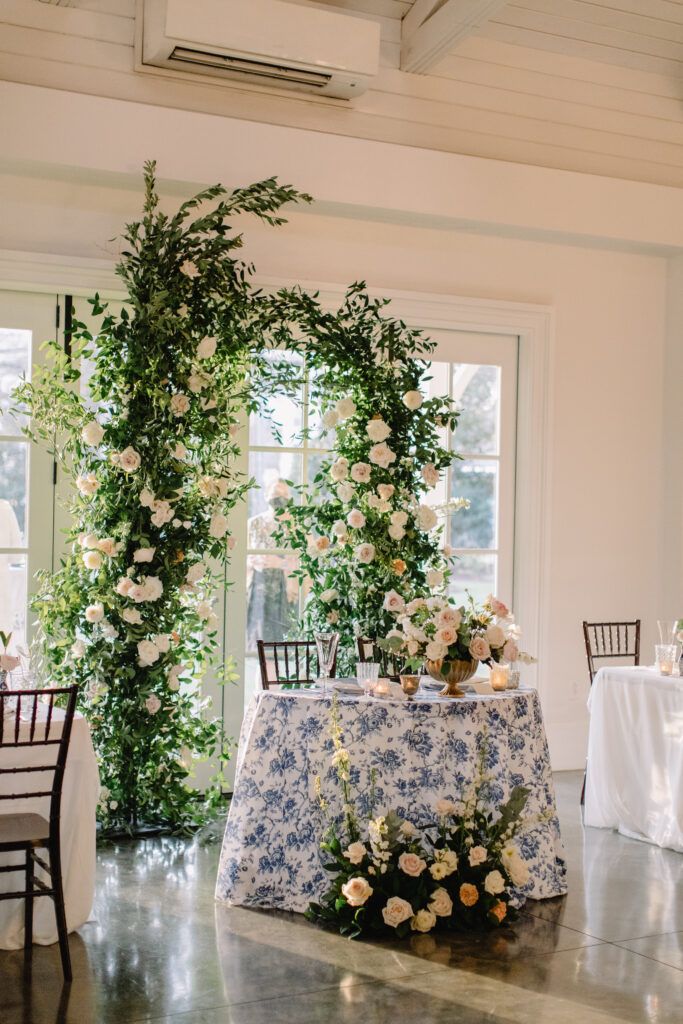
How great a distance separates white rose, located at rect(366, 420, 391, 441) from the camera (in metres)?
5.01

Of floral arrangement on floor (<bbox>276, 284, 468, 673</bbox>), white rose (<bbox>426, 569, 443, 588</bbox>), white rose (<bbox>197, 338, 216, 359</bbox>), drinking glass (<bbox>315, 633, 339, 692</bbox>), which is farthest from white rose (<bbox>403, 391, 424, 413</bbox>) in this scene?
drinking glass (<bbox>315, 633, 339, 692</bbox>)

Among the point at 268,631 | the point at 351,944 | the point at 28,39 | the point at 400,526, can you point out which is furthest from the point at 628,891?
the point at 28,39

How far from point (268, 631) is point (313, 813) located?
71.3 inches

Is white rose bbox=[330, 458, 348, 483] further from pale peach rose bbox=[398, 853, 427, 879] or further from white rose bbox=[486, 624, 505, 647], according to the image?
pale peach rose bbox=[398, 853, 427, 879]

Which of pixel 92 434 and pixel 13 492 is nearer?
pixel 92 434

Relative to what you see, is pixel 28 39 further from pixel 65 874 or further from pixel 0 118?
pixel 65 874

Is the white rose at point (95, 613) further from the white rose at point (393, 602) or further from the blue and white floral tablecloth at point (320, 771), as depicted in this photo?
the white rose at point (393, 602)

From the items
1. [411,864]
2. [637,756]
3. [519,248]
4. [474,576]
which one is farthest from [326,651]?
[519,248]

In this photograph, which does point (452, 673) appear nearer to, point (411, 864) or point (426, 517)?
point (411, 864)

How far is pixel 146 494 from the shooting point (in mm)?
4613

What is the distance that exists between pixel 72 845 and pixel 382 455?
7.20 ft

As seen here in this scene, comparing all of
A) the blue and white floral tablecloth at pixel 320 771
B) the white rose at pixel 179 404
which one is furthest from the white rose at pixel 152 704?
the white rose at pixel 179 404

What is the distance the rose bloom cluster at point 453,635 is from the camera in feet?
13.1

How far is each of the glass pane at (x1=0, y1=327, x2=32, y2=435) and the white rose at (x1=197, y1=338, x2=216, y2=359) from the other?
954 millimetres
